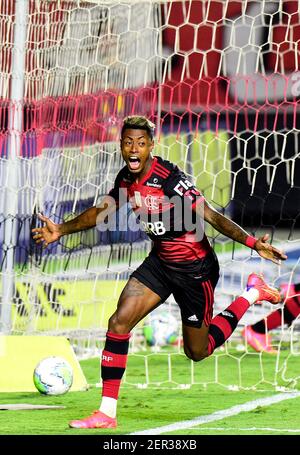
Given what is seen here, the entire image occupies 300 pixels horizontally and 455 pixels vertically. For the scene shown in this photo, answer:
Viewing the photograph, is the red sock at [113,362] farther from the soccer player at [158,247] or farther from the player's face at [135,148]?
the player's face at [135,148]

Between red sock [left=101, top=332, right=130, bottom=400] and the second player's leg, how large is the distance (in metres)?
0.05

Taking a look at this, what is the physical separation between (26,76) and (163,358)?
3301 millimetres

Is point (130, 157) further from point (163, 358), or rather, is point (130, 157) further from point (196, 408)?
point (163, 358)

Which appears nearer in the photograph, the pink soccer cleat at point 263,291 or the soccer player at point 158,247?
the soccer player at point 158,247

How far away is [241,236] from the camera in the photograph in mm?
7129

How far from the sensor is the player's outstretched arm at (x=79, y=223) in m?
7.46

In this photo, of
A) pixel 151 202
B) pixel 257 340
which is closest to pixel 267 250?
pixel 151 202

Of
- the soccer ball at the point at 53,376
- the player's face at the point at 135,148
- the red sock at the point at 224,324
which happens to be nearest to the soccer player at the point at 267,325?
the red sock at the point at 224,324

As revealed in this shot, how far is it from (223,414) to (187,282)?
0.91 m

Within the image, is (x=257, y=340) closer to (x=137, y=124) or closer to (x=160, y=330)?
(x=160, y=330)

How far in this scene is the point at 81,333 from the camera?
448 inches
